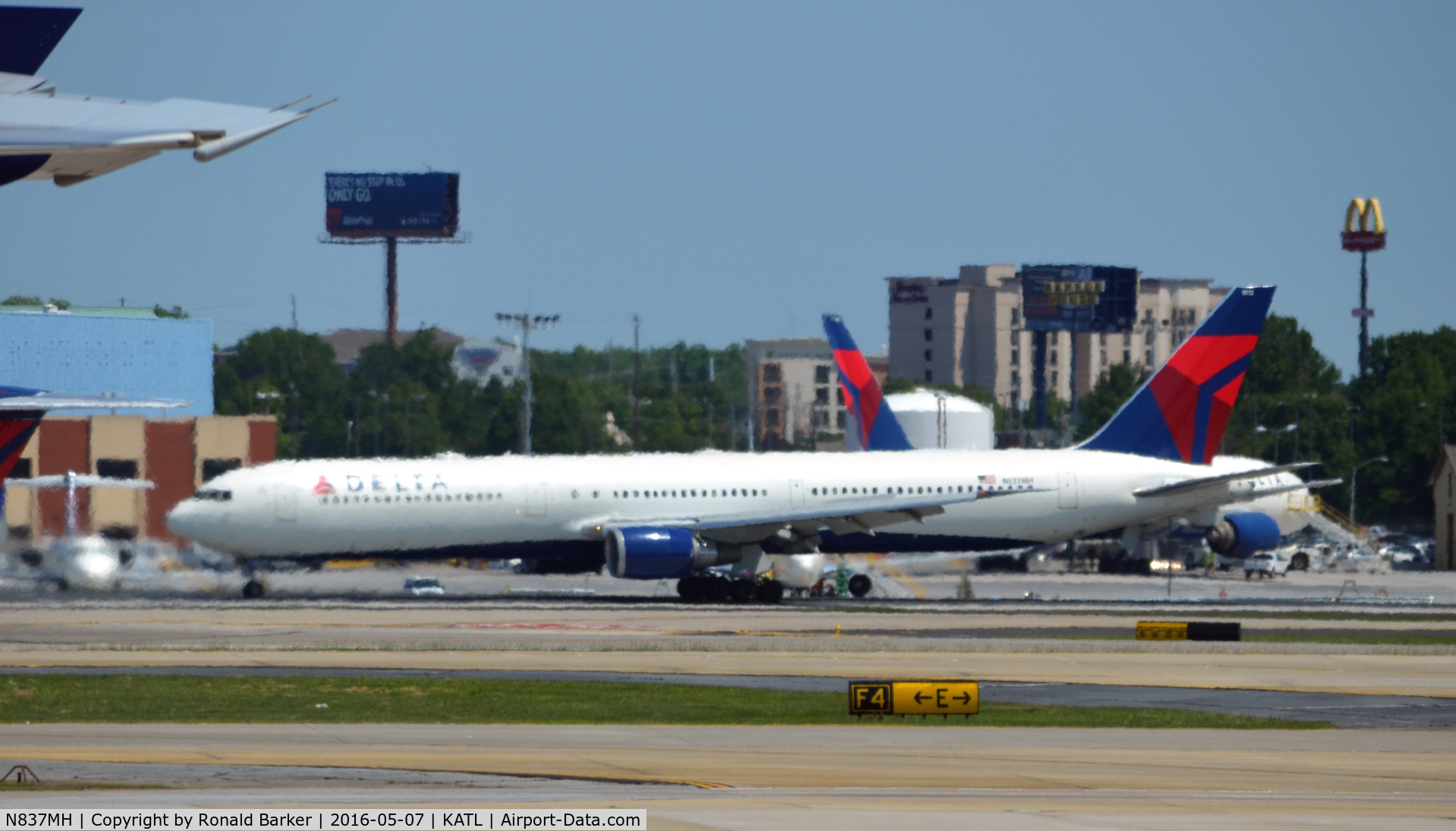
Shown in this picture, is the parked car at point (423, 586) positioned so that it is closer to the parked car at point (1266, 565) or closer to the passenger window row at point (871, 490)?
the passenger window row at point (871, 490)

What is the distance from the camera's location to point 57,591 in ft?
171

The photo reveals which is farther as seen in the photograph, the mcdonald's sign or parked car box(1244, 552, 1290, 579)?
the mcdonald's sign

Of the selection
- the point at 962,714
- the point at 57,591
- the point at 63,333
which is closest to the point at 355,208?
the point at 63,333

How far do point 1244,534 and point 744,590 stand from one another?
78.5 ft

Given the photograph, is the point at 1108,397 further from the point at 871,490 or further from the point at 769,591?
the point at 769,591

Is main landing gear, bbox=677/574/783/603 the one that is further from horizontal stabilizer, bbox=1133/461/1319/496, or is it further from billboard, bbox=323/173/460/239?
billboard, bbox=323/173/460/239

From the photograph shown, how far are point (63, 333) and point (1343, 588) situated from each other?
64.5 m

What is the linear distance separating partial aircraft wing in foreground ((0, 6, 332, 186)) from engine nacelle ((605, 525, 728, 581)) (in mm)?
35488

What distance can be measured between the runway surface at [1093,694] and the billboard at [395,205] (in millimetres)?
149641

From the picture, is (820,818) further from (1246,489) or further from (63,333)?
(63,333)

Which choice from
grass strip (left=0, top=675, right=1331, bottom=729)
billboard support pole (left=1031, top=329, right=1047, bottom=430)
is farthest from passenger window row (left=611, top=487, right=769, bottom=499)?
billboard support pole (left=1031, top=329, right=1047, bottom=430)

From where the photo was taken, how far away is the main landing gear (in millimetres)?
54062

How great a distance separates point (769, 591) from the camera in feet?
177

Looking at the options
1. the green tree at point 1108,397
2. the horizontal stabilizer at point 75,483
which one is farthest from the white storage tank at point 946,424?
the green tree at point 1108,397
